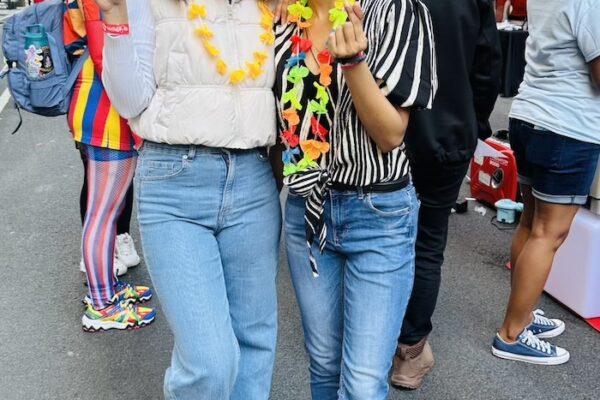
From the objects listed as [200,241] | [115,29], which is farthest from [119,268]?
[115,29]

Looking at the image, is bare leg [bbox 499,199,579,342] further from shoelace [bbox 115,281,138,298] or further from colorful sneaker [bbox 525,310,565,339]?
shoelace [bbox 115,281,138,298]

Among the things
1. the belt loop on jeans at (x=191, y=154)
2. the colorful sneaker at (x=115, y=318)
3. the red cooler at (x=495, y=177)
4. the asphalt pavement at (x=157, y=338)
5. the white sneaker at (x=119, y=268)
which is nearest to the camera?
the belt loop on jeans at (x=191, y=154)

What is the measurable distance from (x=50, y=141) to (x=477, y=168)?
4464 millimetres

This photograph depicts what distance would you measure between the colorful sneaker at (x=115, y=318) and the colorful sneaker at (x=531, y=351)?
1.78m

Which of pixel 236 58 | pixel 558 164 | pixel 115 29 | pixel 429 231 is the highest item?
pixel 115 29

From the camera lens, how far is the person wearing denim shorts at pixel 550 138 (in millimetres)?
2768

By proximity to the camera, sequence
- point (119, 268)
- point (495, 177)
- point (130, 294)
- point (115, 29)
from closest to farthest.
→ 1. point (115, 29)
2. point (130, 294)
3. point (119, 268)
4. point (495, 177)

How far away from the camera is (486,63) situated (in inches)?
105

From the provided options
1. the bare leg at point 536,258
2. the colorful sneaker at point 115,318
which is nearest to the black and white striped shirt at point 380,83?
the bare leg at point 536,258

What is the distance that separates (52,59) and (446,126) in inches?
67.7

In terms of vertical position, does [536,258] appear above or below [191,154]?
below

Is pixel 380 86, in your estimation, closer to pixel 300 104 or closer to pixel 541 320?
pixel 300 104

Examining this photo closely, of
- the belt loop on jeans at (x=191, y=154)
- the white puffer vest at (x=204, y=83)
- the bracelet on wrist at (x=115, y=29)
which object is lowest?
the belt loop on jeans at (x=191, y=154)

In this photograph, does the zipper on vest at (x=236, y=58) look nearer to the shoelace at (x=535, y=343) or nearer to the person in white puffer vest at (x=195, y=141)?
the person in white puffer vest at (x=195, y=141)
